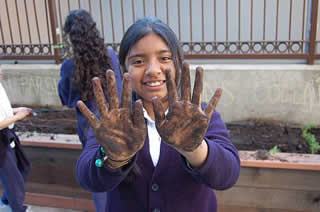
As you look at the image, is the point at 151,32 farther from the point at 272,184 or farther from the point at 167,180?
the point at 272,184

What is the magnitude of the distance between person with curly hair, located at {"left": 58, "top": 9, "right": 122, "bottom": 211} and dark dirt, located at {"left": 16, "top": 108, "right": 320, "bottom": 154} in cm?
164

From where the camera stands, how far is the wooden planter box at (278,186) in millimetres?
2336

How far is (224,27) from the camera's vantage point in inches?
183

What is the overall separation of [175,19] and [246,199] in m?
3.23

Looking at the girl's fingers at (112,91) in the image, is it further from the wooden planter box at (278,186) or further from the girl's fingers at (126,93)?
the wooden planter box at (278,186)

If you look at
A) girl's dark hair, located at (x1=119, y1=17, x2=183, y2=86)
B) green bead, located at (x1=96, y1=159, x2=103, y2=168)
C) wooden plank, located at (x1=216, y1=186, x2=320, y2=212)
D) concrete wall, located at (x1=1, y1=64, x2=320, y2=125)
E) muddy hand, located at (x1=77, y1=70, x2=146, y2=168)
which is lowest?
wooden plank, located at (x1=216, y1=186, x2=320, y2=212)

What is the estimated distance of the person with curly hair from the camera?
7.32 ft

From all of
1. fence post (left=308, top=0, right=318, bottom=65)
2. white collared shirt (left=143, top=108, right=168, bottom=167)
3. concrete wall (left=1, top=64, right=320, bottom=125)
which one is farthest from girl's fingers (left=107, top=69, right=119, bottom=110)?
fence post (left=308, top=0, right=318, bottom=65)

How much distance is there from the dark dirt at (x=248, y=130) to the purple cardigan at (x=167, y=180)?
210cm

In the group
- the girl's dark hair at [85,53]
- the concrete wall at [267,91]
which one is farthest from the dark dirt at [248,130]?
the girl's dark hair at [85,53]

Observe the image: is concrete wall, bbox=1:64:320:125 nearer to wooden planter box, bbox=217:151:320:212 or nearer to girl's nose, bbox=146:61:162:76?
wooden planter box, bbox=217:151:320:212

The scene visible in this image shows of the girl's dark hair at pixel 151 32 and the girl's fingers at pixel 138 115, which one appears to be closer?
the girl's fingers at pixel 138 115

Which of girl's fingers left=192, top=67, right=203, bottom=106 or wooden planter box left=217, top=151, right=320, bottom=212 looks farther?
wooden planter box left=217, top=151, right=320, bottom=212

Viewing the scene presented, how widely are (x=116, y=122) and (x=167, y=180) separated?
1.22 ft
